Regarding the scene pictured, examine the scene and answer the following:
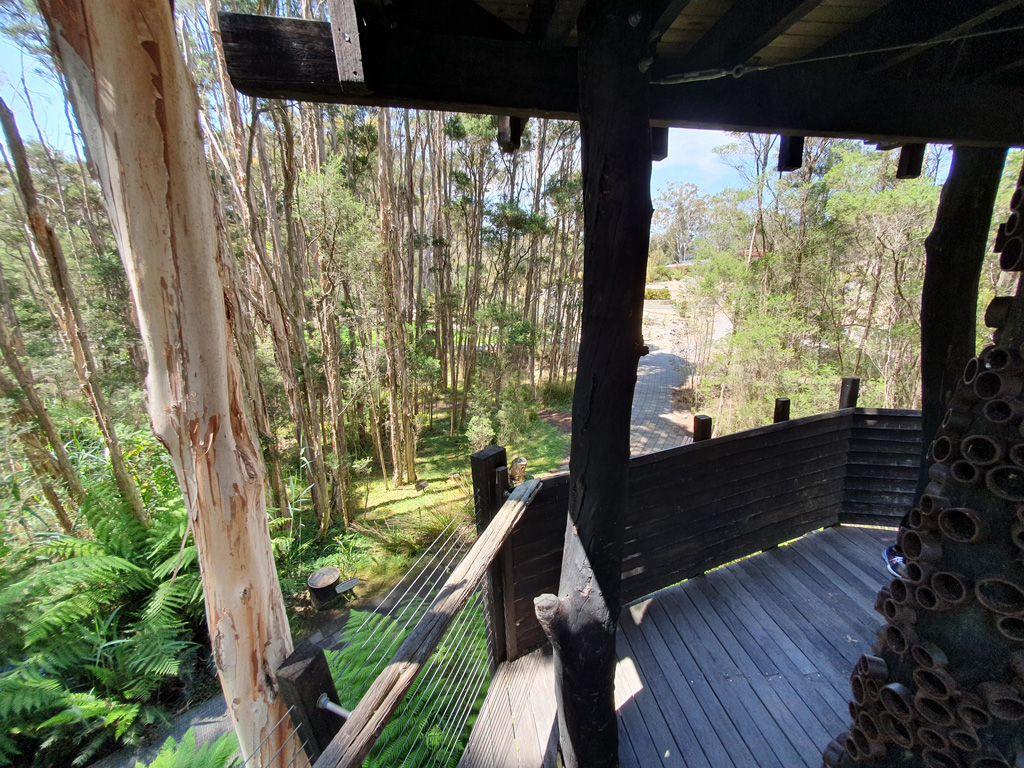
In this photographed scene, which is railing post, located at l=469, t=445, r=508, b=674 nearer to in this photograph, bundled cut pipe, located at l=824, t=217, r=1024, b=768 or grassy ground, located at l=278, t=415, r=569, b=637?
bundled cut pipe, located at l=824, t=217, r=1024, b=768

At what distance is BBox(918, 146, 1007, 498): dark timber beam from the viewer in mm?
1950

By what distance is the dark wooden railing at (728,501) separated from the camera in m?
1.84

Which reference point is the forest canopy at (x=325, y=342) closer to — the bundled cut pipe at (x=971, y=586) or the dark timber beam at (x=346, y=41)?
the dark timber beam at (x=346, y=41)

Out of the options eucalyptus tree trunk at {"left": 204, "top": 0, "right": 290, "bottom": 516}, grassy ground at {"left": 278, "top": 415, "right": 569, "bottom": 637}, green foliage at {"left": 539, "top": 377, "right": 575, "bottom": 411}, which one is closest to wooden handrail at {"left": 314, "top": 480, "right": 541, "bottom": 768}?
grassy ground at {"left": 278, "top": 415, "right": 569, "bottom": 637}

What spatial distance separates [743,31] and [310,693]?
2.01 m

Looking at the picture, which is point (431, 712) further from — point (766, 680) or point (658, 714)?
point (766, 680)

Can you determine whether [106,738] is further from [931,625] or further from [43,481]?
[931,625]

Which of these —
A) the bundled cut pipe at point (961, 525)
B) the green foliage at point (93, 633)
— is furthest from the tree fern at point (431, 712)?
the bundled cut pipe at point (961, 525)

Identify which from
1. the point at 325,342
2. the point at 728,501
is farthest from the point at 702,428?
the point at 325,342

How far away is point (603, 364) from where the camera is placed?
117 centimetres

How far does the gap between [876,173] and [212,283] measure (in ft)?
30.7

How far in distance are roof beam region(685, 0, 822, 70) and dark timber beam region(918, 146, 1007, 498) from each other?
1656mm

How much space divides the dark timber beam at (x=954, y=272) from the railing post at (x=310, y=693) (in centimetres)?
281

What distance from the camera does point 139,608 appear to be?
142 inches
